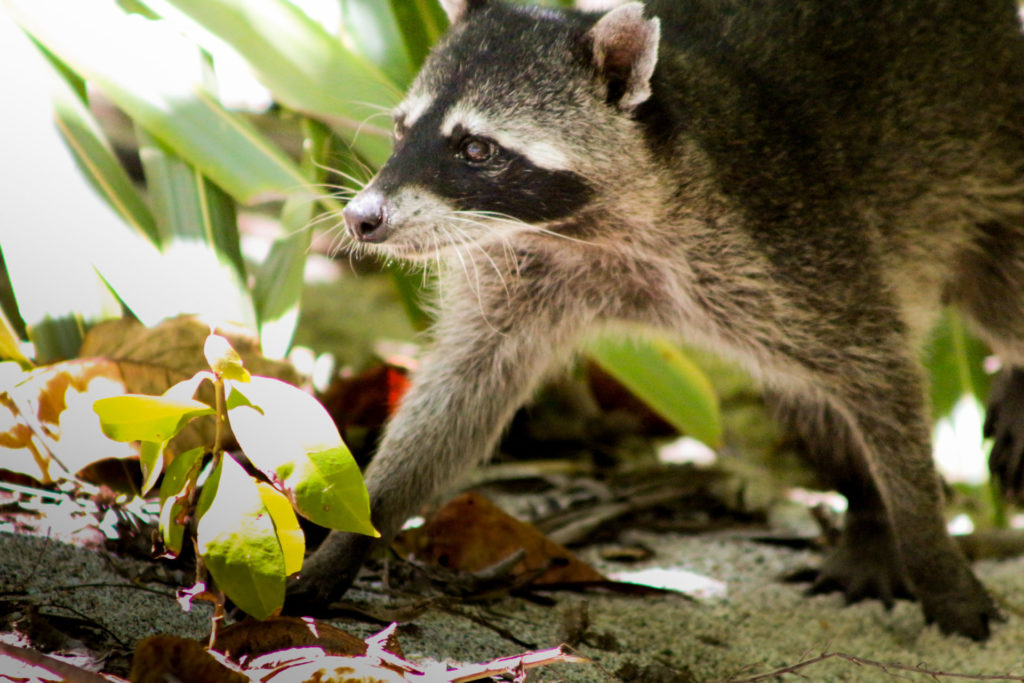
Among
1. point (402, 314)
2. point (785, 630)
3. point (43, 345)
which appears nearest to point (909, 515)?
point (785, 630)

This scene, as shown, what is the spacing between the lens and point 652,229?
2922mm

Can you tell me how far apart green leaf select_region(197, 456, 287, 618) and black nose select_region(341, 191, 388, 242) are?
807 mm

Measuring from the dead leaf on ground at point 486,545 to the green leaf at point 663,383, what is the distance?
3.09 ft

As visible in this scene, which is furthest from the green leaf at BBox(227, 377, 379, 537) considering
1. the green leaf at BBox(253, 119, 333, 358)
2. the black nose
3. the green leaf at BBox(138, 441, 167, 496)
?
the green leaf at BBox(253, 119, 333, 358)

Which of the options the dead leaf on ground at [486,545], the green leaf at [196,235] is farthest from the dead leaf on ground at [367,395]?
the dead leaf on ground at [486,545]

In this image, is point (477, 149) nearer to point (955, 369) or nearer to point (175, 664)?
point (175, 664)

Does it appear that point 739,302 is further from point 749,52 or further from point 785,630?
point 785,630

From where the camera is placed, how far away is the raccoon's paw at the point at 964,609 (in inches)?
120

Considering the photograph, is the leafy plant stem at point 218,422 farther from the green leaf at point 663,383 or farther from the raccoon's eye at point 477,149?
the green leaf at point 663,383

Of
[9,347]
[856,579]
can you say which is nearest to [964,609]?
[856,579]

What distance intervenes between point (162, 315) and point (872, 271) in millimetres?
2034

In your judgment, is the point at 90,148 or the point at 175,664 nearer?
the point at 175,664

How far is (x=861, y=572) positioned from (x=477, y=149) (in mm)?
1911

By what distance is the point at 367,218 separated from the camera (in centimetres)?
247
